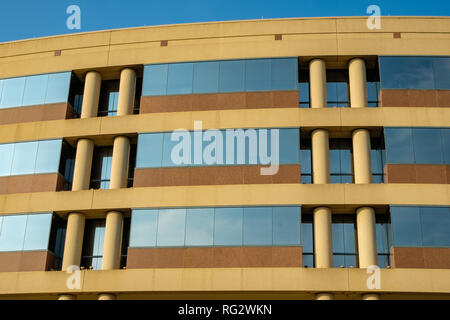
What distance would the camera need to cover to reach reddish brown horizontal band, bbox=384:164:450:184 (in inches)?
1056

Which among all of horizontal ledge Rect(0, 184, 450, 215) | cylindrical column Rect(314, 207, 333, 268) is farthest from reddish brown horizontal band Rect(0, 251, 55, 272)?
cylindrical column Rect(314, 207, 333, 268)

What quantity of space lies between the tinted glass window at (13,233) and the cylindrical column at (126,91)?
7.15m

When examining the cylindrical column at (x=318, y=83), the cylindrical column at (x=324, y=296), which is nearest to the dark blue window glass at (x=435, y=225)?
the cylindrical column at (x=324, y=296)

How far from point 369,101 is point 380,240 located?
718 cm

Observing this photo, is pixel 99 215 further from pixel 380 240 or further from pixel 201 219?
pixel 380 240

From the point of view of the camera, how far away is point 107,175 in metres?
30.0

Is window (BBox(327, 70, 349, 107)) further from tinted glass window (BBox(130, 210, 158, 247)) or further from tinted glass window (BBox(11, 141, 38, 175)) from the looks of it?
tinted glass window (BBox(11, 141, 38, 175))

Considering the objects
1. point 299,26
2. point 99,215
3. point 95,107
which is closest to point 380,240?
point 299,26

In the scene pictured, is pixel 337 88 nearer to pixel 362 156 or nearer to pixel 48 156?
pixel 362 156

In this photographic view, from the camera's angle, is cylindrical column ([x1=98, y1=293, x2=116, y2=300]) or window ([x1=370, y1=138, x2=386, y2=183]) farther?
window ([x1=370, y1=138, x2=386, y2=183])

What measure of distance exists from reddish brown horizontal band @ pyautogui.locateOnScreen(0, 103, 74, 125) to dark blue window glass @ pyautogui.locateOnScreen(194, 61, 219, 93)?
6.88 metres

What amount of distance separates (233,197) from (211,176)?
150 cm

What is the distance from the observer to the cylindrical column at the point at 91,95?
Answer: 3044 cm

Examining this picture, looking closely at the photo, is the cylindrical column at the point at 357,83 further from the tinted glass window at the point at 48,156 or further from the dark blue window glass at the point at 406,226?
the tinted glass window at the point at 48,156
